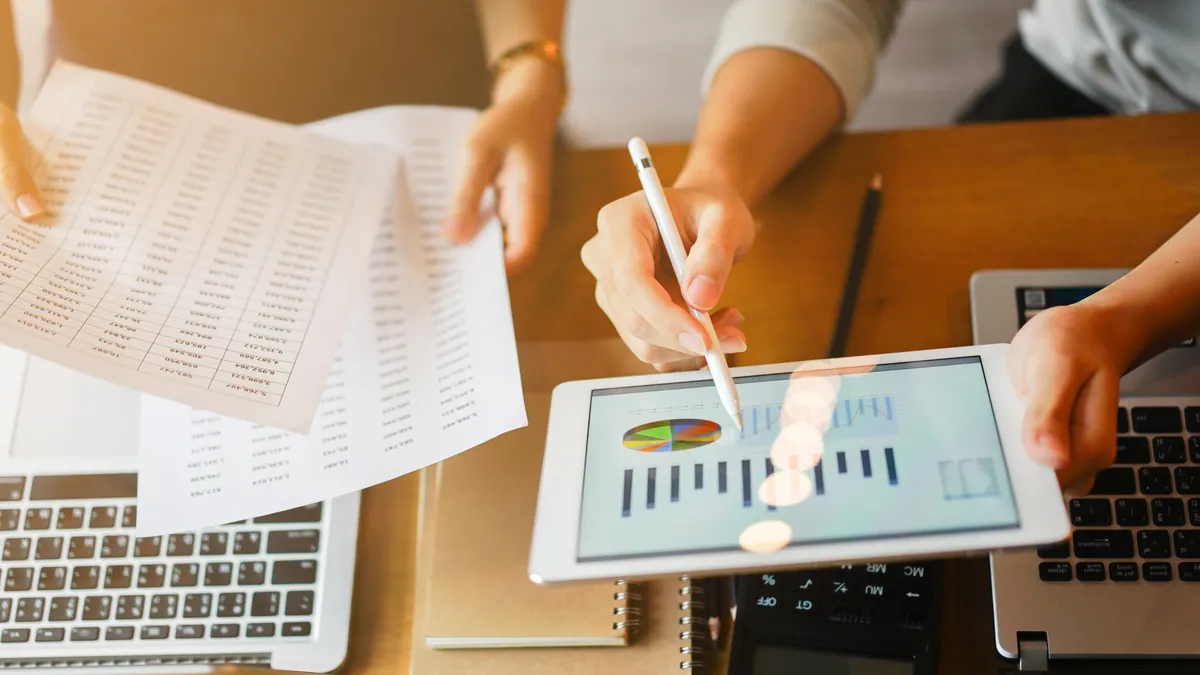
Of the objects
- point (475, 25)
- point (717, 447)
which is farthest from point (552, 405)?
point (475, 25)

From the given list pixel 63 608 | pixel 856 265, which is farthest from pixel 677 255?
pixel 63 608

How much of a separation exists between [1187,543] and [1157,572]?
0.02m

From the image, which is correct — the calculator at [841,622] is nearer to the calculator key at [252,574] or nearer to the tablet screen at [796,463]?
the tablet screen at [796,463]

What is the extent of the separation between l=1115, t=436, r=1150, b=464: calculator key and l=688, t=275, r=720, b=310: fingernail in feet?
0.72

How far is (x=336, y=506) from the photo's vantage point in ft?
1.53

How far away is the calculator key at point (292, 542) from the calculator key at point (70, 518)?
107 millimetres

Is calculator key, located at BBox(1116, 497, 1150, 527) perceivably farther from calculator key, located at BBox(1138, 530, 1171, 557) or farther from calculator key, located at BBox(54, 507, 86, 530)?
calculator key, located at BBox(54, 507, 86, 530)

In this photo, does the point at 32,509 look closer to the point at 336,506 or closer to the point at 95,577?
the point at 95,577

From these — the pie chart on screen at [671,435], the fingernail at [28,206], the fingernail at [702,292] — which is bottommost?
the pie chart on screen at [671,435]

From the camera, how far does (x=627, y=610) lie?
0.42m

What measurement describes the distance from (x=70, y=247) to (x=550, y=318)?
270mm

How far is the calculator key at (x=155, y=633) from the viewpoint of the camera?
1.44 ft

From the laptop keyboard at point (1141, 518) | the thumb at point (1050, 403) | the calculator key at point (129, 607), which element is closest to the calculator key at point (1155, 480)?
the laptop keyboard at point (1141, 518)

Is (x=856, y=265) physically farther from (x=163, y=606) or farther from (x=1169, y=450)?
(x=163, y=606)
